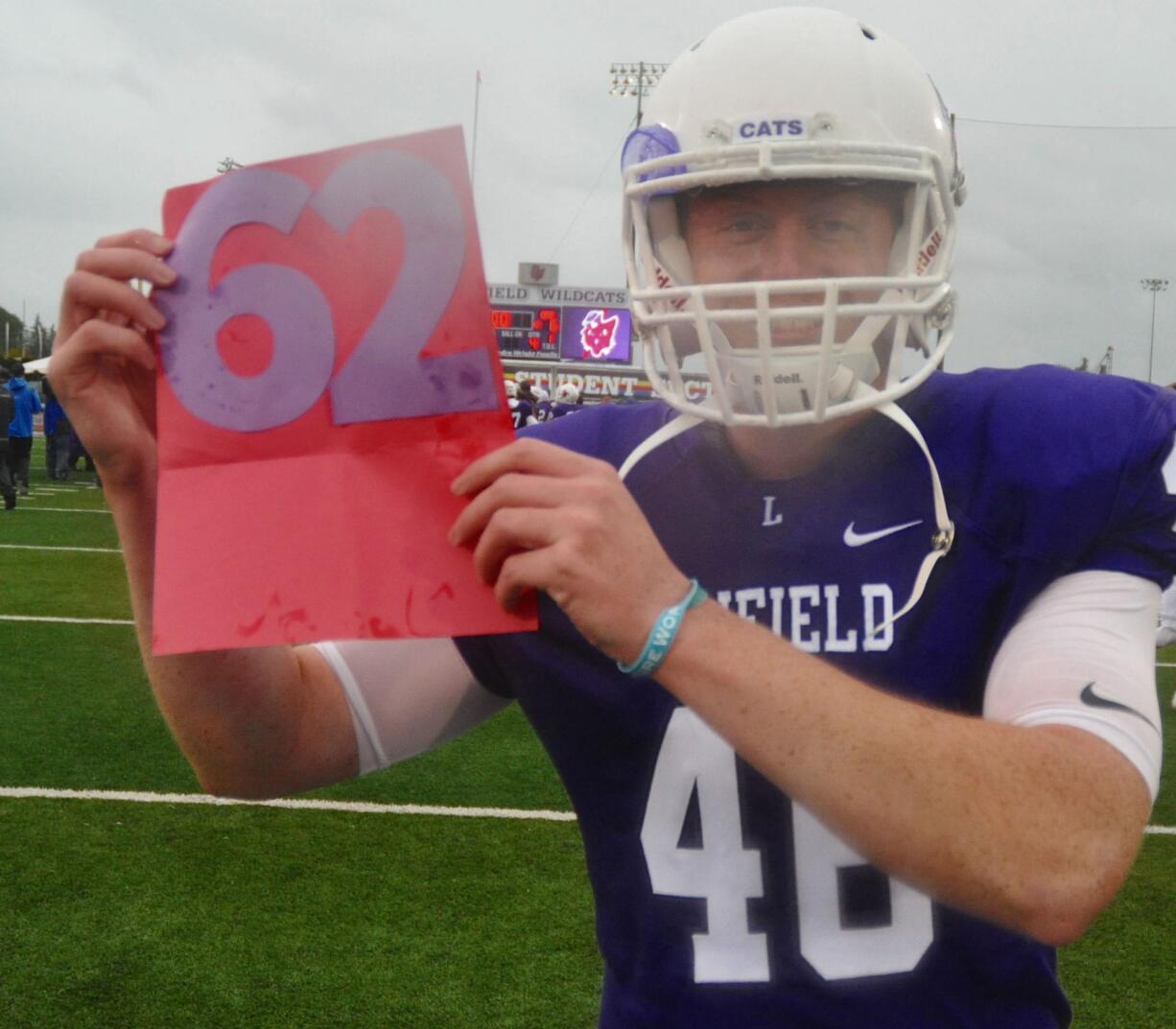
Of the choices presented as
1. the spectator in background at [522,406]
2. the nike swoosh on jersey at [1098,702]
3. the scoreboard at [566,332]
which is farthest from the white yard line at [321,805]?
→ the scoreboard at [566,332]

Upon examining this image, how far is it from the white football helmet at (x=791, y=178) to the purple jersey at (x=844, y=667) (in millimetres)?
111

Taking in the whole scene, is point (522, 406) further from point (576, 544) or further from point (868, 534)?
point (576, 544)

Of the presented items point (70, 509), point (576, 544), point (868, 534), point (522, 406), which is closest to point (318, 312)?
point (576, 544)

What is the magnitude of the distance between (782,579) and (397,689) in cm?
47

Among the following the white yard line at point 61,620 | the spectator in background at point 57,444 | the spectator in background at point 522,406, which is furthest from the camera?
the spectator in background at point 522,406

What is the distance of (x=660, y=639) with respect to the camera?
107 centimetres

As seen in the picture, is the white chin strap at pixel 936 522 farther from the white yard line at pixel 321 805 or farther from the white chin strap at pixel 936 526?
the white yard line at pixel 321 805

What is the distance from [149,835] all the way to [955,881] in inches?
133

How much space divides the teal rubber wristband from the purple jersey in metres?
0.31

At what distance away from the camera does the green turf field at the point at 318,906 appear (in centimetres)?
299

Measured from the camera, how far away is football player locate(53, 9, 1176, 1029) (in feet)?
3.58

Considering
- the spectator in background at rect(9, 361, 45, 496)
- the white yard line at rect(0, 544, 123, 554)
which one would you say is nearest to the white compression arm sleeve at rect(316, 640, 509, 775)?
the white yard line at rect(0, 544, 123, 554)

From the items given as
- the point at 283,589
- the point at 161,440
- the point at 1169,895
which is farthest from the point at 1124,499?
the point at 1169,895

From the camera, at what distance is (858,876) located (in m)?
1.31
